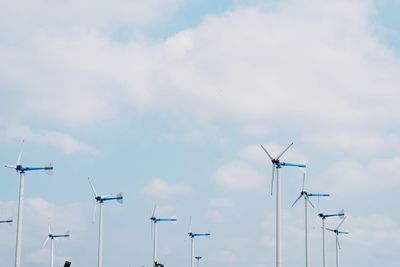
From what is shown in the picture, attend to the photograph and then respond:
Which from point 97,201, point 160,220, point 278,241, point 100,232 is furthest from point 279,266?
point 160,220

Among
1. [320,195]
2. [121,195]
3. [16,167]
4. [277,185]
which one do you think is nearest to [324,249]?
[320,195]

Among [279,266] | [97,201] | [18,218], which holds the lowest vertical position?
[279,266]

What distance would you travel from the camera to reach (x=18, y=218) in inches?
3693

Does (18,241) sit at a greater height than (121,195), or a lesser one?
lesser

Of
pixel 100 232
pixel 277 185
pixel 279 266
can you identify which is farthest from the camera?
pixel 100 232

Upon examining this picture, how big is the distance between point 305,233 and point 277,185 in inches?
1301

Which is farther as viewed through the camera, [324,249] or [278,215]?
[324,249]

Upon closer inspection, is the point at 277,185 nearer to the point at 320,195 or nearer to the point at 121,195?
the point at 121,195

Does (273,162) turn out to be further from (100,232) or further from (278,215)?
(100,232)

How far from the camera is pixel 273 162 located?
329ft

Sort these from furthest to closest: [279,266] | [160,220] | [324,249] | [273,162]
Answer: [160,220], [324,249], [273,162], [279,266]

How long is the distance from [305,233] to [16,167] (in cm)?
Answer: 5010

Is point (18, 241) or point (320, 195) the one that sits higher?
point (320, 195)

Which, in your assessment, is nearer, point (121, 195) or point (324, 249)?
point (121, 195)
